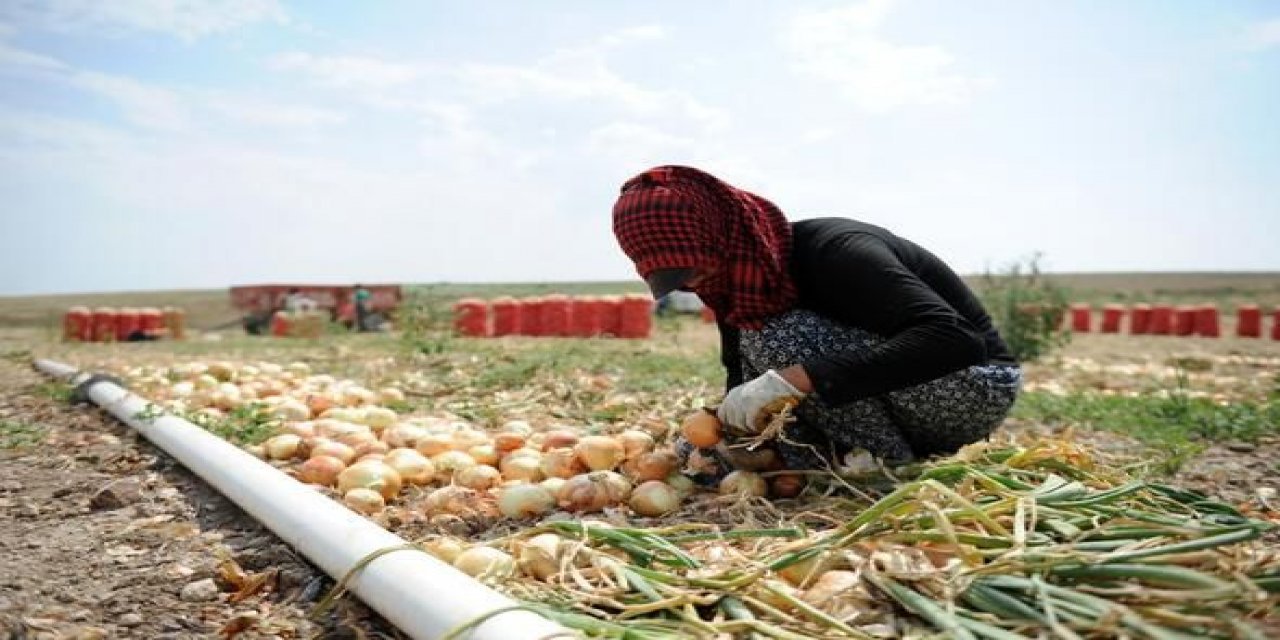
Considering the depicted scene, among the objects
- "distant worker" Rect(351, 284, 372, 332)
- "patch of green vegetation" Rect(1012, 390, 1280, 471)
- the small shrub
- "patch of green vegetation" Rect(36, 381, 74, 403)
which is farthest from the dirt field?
"distant worker" Rect(351, 284, 372, 332)

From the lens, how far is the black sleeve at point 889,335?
92.2 inches

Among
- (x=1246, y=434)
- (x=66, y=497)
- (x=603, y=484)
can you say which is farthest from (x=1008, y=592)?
(x=1246, y=434)

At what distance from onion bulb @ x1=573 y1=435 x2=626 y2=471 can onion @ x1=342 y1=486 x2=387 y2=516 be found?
25.8 inches

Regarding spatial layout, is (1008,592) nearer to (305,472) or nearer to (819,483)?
(819,483)

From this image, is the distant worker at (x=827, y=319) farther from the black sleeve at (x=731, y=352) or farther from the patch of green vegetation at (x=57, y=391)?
the patch of green vegetation at (x=57, y=391)

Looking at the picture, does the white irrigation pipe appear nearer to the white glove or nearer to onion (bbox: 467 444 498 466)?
onion (bbox: 467 444 498 466)

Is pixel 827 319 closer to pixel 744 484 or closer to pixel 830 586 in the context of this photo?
pixel 744 484

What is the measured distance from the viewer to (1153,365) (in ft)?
29.9

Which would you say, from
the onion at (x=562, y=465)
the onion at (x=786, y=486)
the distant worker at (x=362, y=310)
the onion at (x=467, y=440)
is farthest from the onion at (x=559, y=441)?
the distant worker at (x=362, y=310)

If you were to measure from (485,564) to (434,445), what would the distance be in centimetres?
138

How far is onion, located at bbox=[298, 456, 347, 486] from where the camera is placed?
292cm

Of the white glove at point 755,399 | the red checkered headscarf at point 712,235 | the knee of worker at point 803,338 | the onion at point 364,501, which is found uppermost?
the red checkered headscarf at point 712,235

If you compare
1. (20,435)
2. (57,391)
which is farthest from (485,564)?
(57,391)

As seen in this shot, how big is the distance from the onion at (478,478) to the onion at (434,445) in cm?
31
